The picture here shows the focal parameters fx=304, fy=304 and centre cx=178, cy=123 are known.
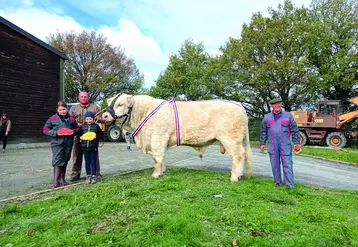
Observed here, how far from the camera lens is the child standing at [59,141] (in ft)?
21.2

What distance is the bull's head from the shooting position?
23.4 feet

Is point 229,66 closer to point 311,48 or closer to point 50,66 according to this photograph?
point 311,48

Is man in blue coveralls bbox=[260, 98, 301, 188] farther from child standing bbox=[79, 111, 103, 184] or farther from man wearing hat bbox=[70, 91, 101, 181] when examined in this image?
man wearing hat bbox=[70, 91, 101, 181]

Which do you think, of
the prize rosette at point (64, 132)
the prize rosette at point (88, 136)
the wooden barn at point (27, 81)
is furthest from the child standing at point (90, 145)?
the wooden barn at point (27, 81)

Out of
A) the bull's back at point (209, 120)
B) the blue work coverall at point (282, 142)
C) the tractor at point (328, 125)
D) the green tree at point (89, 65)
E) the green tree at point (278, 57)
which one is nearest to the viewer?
the blue work coverall at point (282, 142)

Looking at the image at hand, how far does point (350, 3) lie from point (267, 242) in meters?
36.5

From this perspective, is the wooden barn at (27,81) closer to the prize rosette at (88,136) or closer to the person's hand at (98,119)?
the person's hand at (98,119)

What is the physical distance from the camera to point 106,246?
3.25 m

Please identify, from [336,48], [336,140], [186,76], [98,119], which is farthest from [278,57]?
[98,119]

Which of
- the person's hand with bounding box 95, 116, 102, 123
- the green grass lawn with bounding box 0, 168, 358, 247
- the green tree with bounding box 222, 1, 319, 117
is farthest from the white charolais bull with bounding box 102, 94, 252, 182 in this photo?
the green tree with bounding box 222, 1, 319, 117

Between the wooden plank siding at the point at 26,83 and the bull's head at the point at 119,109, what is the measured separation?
1301cm

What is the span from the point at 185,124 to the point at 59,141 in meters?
2.80

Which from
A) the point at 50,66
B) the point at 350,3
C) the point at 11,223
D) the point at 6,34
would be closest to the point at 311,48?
the point at 350,3

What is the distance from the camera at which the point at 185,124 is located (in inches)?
280
